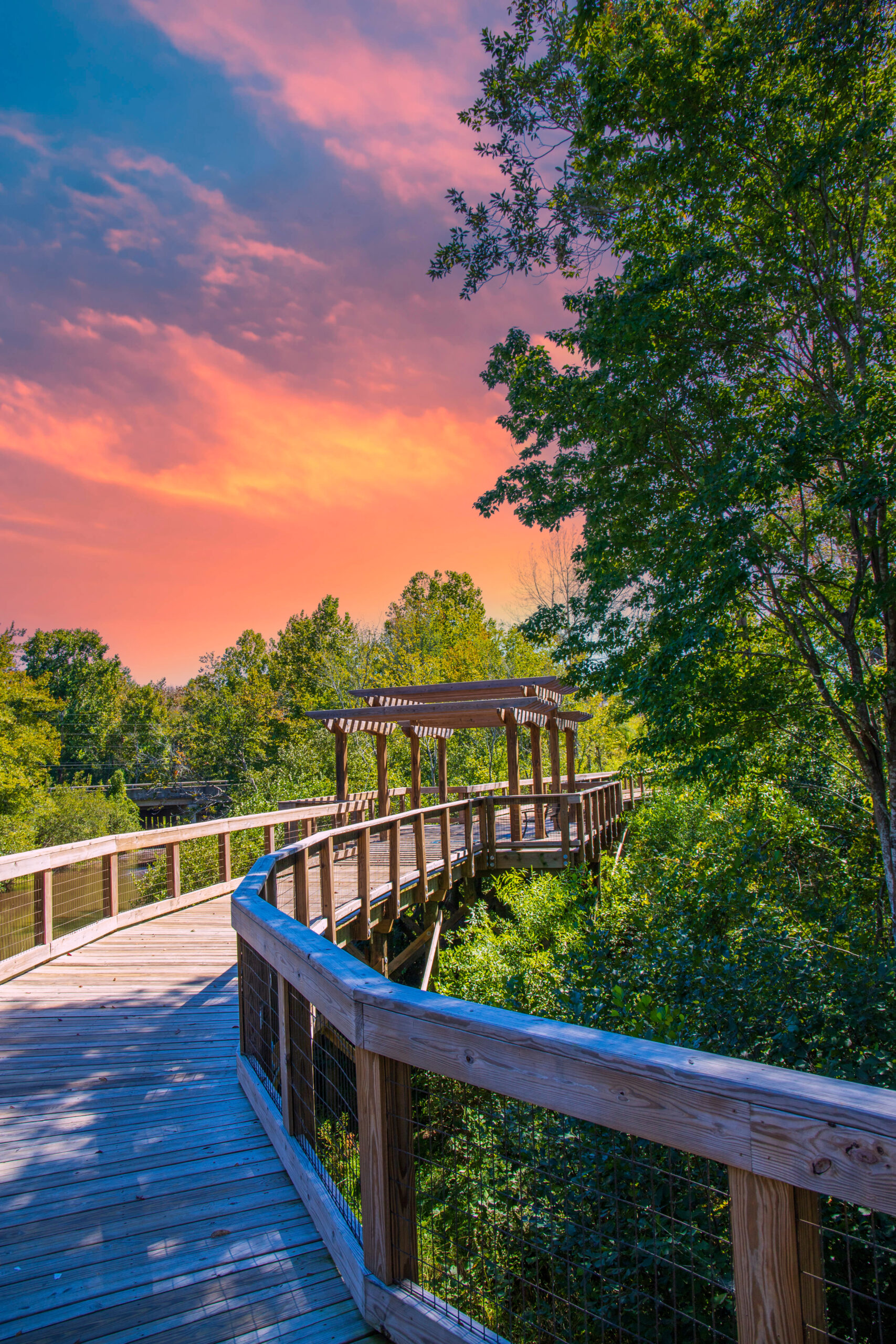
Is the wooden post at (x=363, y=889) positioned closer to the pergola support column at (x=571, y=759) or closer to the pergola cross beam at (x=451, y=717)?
the pergola cross beam at (x=451, y=717)

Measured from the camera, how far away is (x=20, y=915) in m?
16.5

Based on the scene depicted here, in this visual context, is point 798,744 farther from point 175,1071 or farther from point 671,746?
point 175,1071

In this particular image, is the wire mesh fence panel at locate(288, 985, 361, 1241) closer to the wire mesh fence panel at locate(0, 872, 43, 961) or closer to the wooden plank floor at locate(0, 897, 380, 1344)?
the wooden plank floor at locate(0, 897, 380, 1344)

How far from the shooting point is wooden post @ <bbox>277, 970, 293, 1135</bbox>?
9.70 feet

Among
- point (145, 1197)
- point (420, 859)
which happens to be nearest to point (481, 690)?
point (420, 859)

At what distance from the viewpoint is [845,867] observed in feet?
32.7

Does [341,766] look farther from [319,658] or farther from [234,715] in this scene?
[234,715]

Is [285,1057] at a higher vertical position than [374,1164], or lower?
lower

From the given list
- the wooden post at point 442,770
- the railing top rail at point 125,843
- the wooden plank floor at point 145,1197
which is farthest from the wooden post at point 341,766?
the wooden plank floor at point 145,1197

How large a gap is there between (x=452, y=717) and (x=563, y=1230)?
12.1 meters

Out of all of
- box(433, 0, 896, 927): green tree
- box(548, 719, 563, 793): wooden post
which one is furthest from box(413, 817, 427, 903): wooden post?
box(548, 719, 563, 793): wooden post

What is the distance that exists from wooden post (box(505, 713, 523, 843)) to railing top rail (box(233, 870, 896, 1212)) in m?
10.9

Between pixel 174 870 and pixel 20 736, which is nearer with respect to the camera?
pixel 174 870

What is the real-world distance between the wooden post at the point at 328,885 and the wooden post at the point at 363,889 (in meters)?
0.89
